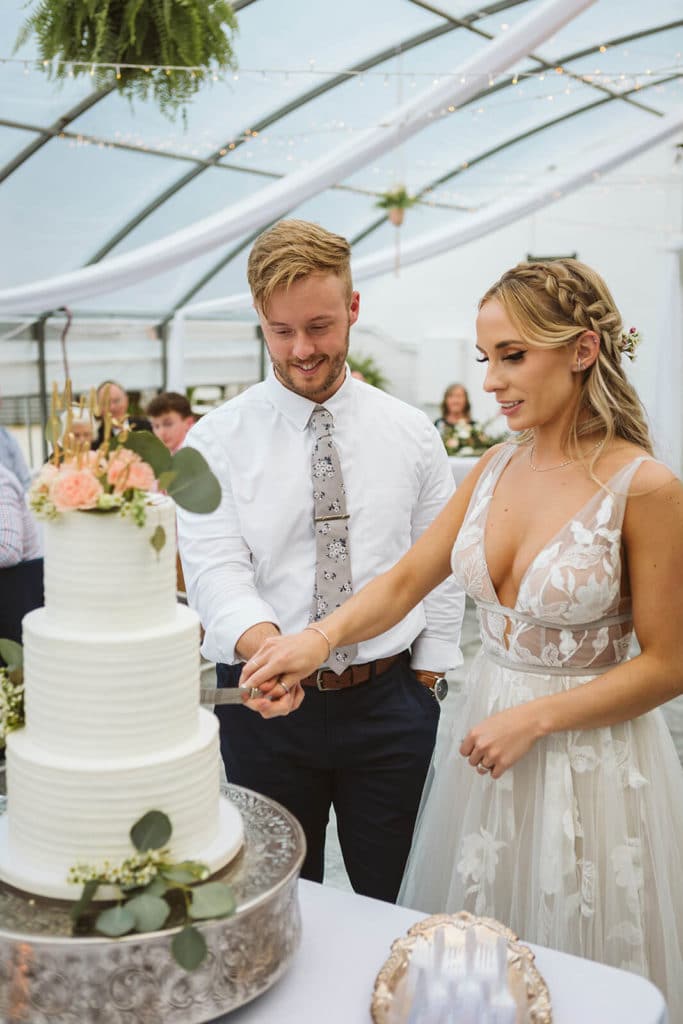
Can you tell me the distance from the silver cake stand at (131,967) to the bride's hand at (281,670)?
433 mm

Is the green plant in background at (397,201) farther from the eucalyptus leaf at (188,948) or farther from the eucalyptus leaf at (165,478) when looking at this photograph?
the eucalyptus leaf at (188,948)

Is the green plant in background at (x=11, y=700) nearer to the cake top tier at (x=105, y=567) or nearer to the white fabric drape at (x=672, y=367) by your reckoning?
the cake top tier at (x=105, y=567)

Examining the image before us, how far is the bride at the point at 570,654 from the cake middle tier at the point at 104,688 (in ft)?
1.46

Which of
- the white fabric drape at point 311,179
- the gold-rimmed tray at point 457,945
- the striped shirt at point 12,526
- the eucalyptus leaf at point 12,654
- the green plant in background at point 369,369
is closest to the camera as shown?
A: the gold-rimmed tray at point 457,945

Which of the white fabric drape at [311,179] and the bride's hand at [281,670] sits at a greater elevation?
the white fabric drape at [311,179]

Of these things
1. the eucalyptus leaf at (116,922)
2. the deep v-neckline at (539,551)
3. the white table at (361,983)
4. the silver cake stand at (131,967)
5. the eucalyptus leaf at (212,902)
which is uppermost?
the deep v-neckline at (539,551)

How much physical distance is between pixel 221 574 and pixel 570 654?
0.77m

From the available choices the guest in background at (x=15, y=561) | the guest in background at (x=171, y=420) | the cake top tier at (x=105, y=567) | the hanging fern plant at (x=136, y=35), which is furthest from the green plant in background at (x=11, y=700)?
the guest in background at (x=171, y=420)

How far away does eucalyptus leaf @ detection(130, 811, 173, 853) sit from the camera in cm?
122

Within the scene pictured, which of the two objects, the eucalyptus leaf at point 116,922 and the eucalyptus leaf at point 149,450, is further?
the eucalyptus leaf at point 149,450

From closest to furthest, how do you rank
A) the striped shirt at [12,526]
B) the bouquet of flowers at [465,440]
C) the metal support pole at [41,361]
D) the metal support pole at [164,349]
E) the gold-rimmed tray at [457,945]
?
the gold-rimmed tray at [457,945], the striped shirt at [12,526], the bouquet of flowers at [465,440], the metal support pole at [41,361], the metal support pole at [164,349]

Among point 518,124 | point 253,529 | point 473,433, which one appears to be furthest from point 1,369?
point 253,529

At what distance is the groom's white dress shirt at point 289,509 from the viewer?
87.9 inches

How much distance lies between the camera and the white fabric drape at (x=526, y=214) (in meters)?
8.37
